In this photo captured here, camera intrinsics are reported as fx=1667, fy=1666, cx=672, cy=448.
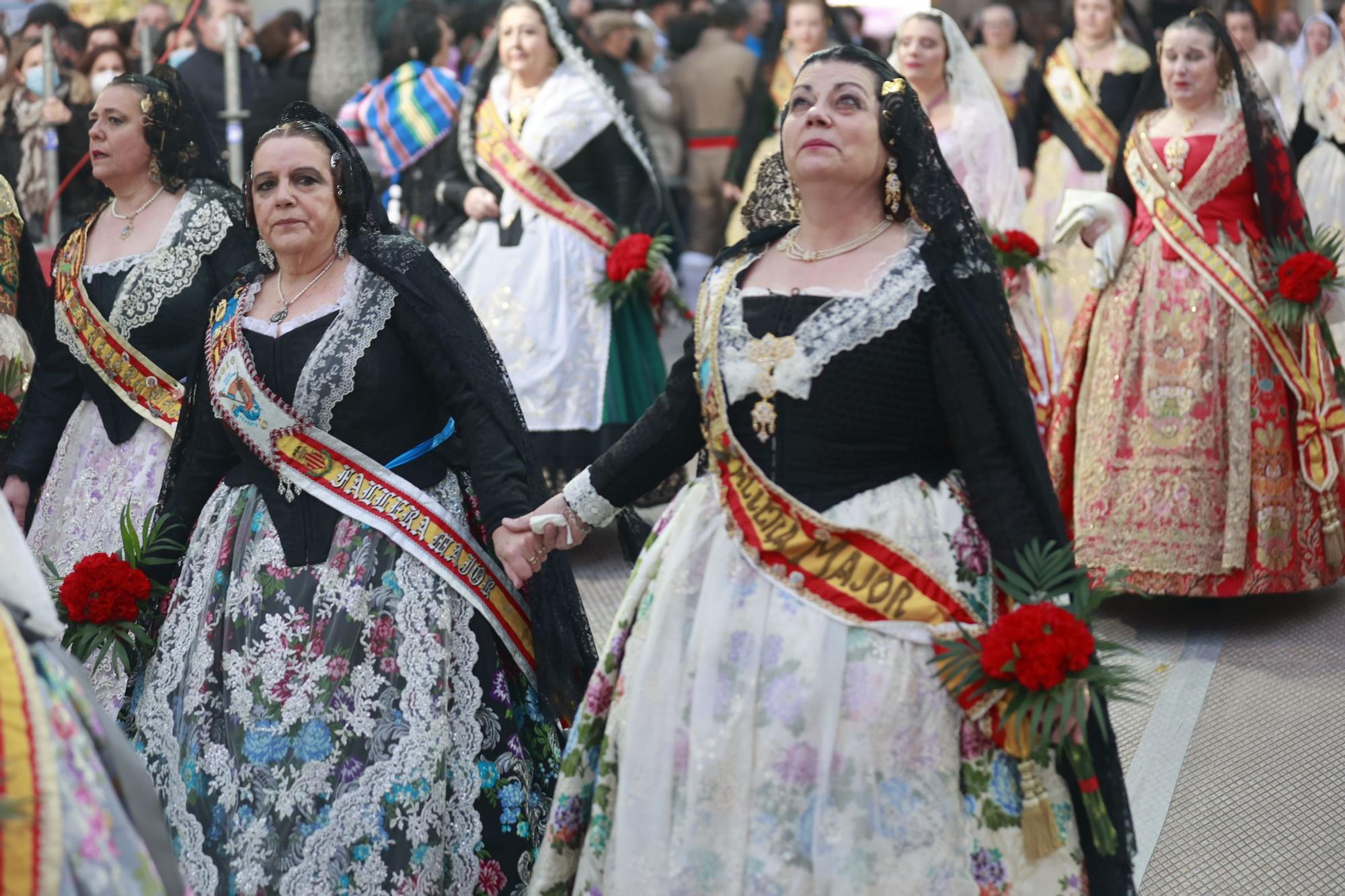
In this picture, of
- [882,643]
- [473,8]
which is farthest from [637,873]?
[473,8]

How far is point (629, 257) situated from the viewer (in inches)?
232

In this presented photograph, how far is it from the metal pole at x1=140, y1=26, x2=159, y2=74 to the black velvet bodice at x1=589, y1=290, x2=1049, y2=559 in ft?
17.7

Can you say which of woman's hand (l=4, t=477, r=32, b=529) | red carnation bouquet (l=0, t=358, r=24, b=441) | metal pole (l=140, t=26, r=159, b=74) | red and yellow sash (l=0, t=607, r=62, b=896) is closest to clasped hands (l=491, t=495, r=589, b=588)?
red and yellow sash (l=0, t=607, r=62, b=896)

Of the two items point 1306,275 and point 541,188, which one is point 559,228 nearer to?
point 541,188

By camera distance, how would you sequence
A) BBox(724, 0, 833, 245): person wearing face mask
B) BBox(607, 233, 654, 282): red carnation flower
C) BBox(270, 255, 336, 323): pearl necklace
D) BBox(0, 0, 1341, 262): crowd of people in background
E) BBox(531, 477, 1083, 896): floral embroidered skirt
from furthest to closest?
BBox(0, 0, 1341, 262): crowd of people in background
BBox(724, 0, 833, 245): person wearing face mask
BBox(607, 233, 654, 282): red carnation flower
BBox(270, 255, 336, 323): pearl necklace
BBox(531, 477, 1083, 896): floral embroidered skirt

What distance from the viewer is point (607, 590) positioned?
5.58m

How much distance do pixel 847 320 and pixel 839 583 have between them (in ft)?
1.31

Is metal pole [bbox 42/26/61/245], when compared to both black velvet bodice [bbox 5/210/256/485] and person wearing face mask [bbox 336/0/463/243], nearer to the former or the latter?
person wearing face mask [bbox 336/0/463/243]

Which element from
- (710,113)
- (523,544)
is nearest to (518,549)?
(523,544)

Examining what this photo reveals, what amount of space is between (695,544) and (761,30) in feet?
28.7

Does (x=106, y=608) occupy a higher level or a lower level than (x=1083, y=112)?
higher

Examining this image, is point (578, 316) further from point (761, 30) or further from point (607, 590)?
point (761, 30)

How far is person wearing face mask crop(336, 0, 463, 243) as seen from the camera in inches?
266

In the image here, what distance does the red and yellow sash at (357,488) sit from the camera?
2.99 meters
